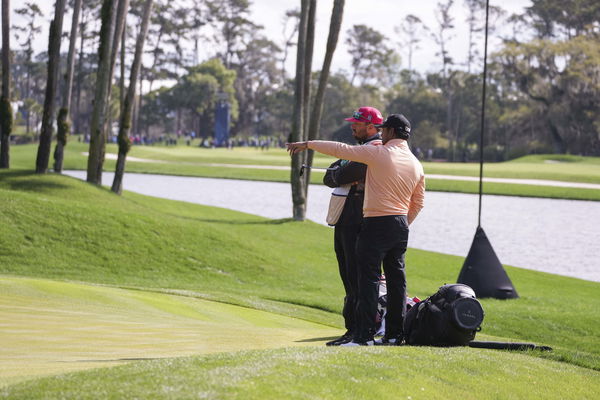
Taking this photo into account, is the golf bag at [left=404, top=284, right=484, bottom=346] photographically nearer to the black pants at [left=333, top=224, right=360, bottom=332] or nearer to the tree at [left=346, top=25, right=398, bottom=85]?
the black pants at [left=333, top=224, right=360, bottom=332]

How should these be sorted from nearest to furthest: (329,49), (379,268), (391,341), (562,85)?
(379,268), (391,341), (329,49), (562,85)

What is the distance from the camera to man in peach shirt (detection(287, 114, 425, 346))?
804 centimetres

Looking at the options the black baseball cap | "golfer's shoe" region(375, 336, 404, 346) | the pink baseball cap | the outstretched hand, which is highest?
the pink baseball cap

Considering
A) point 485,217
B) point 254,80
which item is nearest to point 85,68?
point 254,80

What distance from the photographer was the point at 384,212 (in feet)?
26.4

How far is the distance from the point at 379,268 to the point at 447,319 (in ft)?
2.47

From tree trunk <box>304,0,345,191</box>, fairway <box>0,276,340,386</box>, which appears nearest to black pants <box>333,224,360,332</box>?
fairway <box>0,276,340,386</box>

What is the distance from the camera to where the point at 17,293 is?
10.6 m

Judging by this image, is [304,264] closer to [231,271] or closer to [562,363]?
[231,271]

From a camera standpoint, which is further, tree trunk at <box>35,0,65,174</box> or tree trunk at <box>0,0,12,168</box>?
tree trunk at <box>0,0,12,168</box>

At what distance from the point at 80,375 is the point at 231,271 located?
1363cm

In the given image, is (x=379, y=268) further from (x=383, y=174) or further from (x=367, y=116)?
(x=367, y=116)

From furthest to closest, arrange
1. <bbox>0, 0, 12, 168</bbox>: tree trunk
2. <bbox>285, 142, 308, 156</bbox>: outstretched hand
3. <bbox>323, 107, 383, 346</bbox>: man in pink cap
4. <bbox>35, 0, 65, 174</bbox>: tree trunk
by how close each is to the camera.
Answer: <bbox>0, 0, 12, 168</bbox>: tree trunk, <bbox>35, 0, 65, 174</bbox>: tree trunk, <bbox>323, 107, 383, 346</bbox>: man in pink cap, <bbox>285, 142, 308, 156</bbox>: outstretched hand

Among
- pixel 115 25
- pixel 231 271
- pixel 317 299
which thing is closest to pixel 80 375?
pixel 317 299
